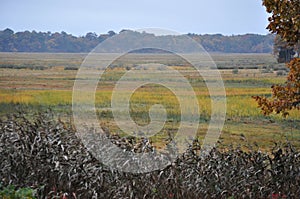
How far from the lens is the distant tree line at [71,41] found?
64.1 metres

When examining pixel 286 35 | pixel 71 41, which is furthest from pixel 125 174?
pixel 71 41

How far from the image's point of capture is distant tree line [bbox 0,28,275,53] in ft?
210

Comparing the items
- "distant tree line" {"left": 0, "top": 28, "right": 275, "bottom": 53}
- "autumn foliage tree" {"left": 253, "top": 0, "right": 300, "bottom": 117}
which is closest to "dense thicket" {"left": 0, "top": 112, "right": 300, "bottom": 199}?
Result: "autumn foliage tree" {"left": 253, "top": 0, "right": 300, "bottom": 117}

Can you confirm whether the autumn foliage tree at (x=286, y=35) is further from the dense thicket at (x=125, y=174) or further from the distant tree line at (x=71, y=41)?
the distant tree line at (x=71, y=41)

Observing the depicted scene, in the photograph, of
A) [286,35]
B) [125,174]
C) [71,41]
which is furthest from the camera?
[71,41]

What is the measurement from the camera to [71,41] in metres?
69.4

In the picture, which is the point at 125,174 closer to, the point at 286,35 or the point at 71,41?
the point at 286,35

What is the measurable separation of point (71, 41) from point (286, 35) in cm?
6431

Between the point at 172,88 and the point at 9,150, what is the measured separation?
22.2 metres

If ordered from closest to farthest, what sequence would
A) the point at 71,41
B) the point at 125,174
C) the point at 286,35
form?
the point at 125,174 < the point at 286,35 < the point at 71,41

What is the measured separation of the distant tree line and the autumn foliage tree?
55415 mm

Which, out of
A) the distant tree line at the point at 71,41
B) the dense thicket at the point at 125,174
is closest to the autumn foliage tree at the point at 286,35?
the dense thicket at the point at 125,174

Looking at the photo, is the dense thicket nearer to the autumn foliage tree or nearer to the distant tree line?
the autumn foliage tree

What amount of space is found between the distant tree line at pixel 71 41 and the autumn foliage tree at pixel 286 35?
55.4 metres
